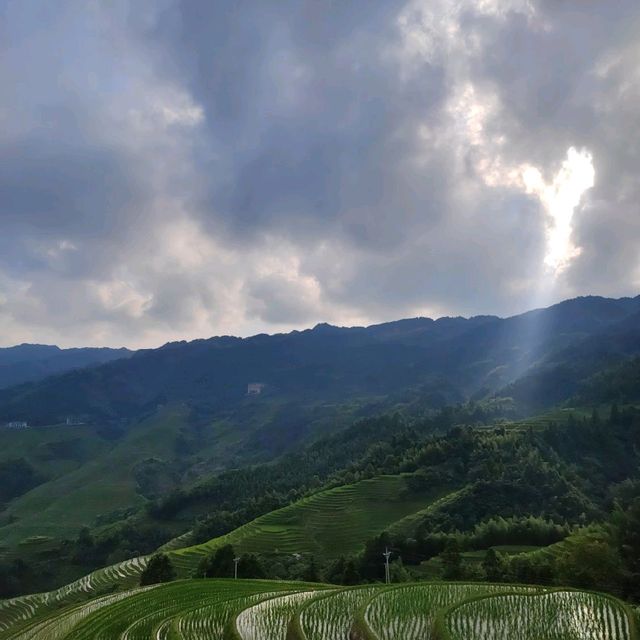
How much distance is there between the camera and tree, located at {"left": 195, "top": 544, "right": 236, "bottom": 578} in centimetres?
5397

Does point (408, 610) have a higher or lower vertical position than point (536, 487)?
higher

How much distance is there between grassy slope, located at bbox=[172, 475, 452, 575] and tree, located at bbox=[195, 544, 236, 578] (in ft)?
39.7

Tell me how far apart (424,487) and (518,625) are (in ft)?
236

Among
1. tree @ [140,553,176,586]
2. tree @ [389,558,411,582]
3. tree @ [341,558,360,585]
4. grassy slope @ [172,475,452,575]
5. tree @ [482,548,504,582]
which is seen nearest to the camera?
tree @ [482,548,504,582]

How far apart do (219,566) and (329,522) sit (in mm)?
30208

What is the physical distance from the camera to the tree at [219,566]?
2125 inches

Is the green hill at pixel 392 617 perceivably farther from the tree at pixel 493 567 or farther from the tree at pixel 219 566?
the tree at pixel 219 566

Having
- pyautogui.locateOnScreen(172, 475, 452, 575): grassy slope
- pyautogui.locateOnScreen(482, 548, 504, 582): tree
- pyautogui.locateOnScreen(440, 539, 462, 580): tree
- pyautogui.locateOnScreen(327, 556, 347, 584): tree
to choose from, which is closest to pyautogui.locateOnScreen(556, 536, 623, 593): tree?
pyautogui.locateOnScreen(482, 548, 504, 582): tree

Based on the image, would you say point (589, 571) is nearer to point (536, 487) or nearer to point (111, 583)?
point (536, 487)

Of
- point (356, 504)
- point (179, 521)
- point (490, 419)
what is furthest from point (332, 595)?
point (490, 419)

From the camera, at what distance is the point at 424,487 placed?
Result: 90.5 meters

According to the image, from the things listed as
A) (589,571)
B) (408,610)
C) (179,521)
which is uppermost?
(408,610)

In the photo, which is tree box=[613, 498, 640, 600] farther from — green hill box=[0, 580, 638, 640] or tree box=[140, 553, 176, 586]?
tree box=[140, 553, 176, 586]

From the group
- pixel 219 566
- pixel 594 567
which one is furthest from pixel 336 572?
pixel 594 567
